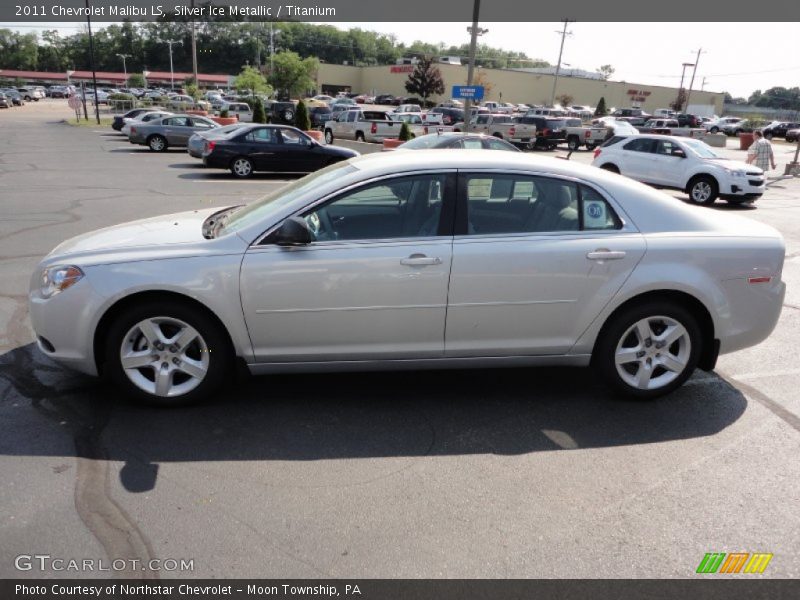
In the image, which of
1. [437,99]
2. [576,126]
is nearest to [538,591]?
[576,126]

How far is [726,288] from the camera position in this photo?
4.11 meters

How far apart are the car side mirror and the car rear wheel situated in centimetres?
1433

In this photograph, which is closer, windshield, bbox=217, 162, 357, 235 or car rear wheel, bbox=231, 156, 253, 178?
windshield, bbox=217, 162, 357, 235

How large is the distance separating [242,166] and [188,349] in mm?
14212

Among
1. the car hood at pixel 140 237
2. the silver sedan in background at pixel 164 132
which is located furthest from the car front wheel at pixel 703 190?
the silver sedan in background at pixel 164 132

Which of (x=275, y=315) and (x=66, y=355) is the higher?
(x=275, y=315)

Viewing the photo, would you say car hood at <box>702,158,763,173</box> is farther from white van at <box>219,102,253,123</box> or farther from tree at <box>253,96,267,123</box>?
white van at <box>219,102,253,123</box>

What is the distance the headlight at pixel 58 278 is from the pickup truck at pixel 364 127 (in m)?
26.9

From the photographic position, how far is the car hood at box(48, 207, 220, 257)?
158 inches

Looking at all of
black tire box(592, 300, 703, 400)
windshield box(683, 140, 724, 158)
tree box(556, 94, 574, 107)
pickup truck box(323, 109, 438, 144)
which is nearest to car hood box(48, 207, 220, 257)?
black tire box(592, 300, 703, 400)

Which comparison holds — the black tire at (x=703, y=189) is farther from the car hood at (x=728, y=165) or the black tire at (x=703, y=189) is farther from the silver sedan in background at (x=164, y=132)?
the silver sedan in background at (x=164, y=132)

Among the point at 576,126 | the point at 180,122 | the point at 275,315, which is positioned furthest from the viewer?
the point at 576,126

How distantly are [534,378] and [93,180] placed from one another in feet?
46.2

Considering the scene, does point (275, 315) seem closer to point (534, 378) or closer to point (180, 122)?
point (534, 378)
